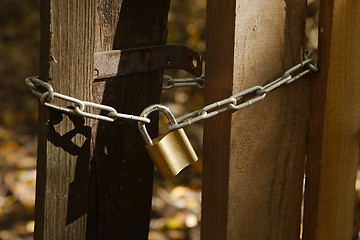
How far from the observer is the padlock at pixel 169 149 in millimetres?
1589

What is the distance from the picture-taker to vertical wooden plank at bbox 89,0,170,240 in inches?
65.8

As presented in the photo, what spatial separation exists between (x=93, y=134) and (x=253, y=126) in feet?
1.19

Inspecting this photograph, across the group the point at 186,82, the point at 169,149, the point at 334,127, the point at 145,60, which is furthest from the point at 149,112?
the point at 334,127

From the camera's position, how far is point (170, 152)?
1604 mm

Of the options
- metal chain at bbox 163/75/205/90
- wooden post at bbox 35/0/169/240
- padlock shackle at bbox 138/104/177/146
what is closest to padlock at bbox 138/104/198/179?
padlock shackle at bbox 138/104/177/146

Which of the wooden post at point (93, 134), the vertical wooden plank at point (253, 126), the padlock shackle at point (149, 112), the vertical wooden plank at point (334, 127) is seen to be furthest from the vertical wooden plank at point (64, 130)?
the vertical wooden plank at point (334, 127)

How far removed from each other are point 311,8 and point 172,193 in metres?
1.75

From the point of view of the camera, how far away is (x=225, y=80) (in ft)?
5.28

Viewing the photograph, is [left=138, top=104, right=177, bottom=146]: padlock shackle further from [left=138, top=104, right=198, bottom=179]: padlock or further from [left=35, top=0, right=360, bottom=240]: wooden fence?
[left=35, top=0, right=360, bottom=240]: wooden fence

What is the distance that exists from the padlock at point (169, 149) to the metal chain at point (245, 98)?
1.0 inches

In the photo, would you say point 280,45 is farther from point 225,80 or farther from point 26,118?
point 26,118

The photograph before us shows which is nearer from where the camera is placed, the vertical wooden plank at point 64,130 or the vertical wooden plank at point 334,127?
the vertical wooden plank at point 64,130

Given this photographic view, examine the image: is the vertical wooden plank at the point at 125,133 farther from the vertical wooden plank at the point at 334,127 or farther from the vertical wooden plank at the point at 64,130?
the vertical wooden plank at the point at 334,127

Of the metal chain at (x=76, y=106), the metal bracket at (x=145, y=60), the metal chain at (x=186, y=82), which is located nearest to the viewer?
the metal chain at (x=76, y=106)
